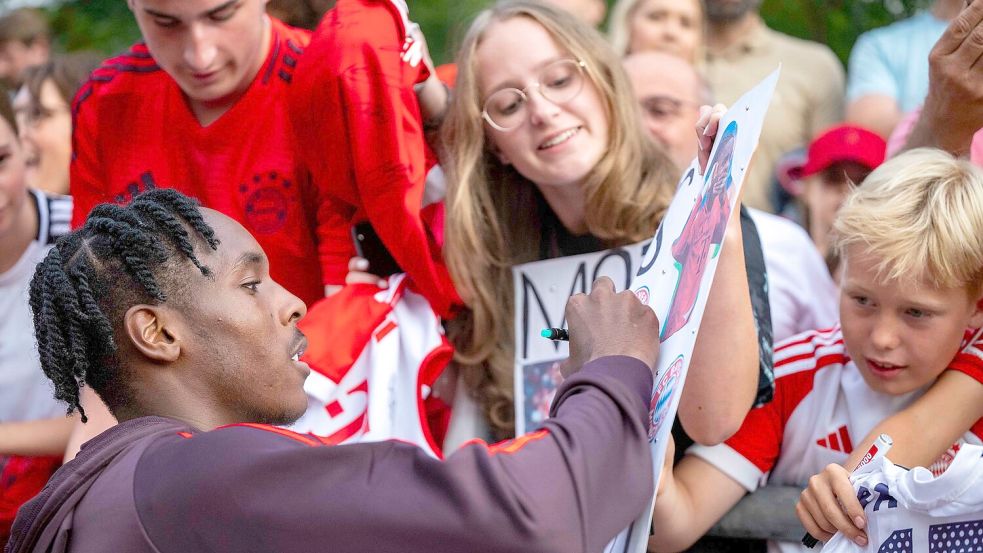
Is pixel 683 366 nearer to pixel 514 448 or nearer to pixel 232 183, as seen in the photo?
pixel 514 448

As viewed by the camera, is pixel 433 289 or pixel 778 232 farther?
pixel 778 232

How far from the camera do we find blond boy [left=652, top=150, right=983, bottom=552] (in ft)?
7.29

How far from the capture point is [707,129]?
1.99m

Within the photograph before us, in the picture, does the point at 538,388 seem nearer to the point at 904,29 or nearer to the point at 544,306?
the point at 544,306

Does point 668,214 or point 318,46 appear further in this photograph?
point 318,46

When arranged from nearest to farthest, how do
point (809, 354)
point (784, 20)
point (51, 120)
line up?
point (809, 354)
point (51, 120)
point (784, 20)

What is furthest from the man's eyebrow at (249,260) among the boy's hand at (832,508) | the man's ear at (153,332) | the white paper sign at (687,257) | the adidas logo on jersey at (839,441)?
the adidas logo on jersey at (839,441)

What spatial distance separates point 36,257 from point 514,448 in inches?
86.3

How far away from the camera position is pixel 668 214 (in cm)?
218

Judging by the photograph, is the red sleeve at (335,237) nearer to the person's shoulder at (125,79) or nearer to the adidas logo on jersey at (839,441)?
the person's shoulder at (125,79)

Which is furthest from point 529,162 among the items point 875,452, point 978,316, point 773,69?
point 773,69

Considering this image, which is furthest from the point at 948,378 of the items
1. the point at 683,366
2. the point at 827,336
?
the point at 683,366

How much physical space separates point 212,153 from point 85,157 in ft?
1.16

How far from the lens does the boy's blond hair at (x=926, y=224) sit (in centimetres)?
221
